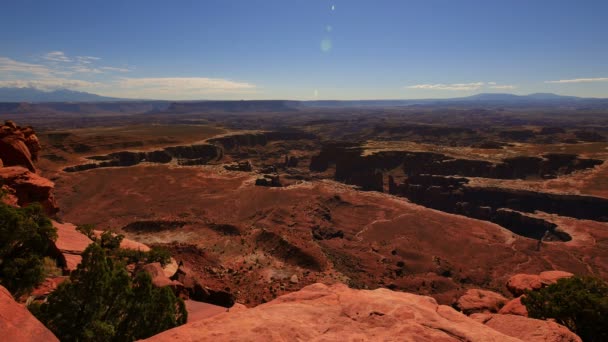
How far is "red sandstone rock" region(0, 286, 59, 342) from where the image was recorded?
417 inches

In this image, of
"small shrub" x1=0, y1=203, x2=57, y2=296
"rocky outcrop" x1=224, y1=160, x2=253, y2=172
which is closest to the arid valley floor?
"rocky outcrop" x1=224, y1=160, x2=253, y2=172

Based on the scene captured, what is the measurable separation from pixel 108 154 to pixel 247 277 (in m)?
101

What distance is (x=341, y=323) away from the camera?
13.9 meters

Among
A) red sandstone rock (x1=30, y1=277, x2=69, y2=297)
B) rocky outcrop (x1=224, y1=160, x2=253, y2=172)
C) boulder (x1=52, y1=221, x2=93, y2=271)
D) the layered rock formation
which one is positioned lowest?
rocky outcrop (x1=224, y1=160, x2=253, y2=172)

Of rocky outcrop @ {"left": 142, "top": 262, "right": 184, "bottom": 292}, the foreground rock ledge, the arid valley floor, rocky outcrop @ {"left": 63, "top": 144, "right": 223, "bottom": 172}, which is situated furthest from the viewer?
rocky outcrop @ {"left": 63, "top": 144, "right": 223, "bottom": 172}

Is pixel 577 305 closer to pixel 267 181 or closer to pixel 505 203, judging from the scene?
pixel 505 203

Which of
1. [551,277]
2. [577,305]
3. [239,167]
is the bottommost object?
[239,167]

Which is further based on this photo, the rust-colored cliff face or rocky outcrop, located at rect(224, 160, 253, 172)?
rocky outcrop, located at rect(224, 160, 253, 172)

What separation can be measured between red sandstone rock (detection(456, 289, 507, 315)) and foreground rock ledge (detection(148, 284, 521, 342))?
31.0ft

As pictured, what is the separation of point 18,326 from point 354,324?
36.7ft

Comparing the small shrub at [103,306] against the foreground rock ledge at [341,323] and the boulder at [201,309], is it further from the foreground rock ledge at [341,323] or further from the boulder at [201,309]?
the boulder at [201,309]

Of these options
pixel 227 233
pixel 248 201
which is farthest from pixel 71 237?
pixel 248 201

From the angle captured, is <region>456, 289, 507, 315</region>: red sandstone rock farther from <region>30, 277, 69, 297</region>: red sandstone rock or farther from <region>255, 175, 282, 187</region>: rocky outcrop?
<region>255, 175, 282, 187</region>: rocky outcrop

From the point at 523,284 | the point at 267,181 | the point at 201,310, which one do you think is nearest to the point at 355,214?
the point at 267,181
